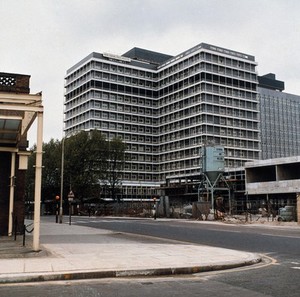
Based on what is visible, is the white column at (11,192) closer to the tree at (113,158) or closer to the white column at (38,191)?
the white column at (38,191)

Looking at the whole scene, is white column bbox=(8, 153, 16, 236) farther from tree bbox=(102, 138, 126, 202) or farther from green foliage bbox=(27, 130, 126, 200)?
tree bbox=(102, 138, 126, 202)

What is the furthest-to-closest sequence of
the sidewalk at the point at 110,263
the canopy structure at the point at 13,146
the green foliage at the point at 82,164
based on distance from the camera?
the green foliage at the point at 82,164
the canopy structure at the point at 13,146
the sidewalk at the point at 110,263

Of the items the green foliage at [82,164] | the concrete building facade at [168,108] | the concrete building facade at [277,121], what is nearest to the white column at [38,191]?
the green foliage at [82,164]

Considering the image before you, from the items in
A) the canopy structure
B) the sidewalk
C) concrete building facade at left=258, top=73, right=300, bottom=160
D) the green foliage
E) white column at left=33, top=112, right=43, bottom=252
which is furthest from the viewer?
concrete building facade at left=258, top=73, right=300, bottom=160

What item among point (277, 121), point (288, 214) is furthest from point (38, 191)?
point (277, 121)

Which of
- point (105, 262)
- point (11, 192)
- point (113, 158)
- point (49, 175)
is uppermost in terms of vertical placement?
point (113, 158)

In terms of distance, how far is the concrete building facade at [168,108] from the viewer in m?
122

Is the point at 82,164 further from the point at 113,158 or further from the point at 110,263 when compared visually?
the point at 110,263

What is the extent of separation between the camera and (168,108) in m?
134

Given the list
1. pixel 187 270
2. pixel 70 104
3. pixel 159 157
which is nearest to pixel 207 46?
pixel 159 157

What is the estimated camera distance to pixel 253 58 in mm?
132500

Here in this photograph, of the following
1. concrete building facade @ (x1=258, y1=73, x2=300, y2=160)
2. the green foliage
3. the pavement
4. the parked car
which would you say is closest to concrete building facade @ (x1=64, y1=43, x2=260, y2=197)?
concrete building facade @ (x1=258, y1=73, x2=300, y2=160)

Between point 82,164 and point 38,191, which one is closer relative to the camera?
point 38,191

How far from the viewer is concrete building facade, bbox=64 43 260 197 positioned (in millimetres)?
121938
